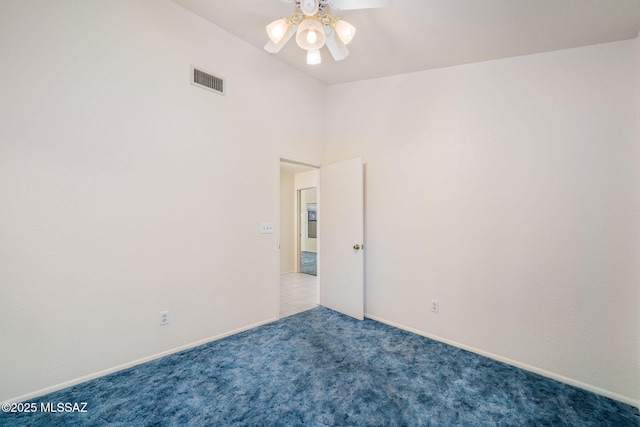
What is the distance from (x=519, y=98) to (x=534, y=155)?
1.73 feet

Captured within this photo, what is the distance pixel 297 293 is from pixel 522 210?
3329 millimetres

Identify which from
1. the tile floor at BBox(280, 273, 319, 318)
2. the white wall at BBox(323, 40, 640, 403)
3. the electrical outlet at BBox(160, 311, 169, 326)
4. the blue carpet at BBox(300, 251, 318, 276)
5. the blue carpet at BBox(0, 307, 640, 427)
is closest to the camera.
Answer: the blue carpet at BBox(0, 307, 640, 427)

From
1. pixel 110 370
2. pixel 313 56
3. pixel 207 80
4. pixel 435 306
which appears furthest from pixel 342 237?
pixel 110 370

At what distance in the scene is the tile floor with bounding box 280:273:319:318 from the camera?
3.56 metres

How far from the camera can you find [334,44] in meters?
2.09

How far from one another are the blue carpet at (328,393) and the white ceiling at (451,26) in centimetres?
266

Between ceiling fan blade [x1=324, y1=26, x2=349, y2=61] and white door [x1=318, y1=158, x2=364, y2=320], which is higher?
ceiling fan blade [x1=324, y1=26, x2=349, y2=61]

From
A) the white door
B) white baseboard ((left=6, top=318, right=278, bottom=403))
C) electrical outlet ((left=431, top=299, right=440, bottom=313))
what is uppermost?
the white door

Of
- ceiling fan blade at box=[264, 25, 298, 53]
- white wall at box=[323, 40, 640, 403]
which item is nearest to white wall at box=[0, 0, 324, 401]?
ceiling fan blade at box=[264, 25, 298, 53]

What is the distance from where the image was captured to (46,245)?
5.85ft

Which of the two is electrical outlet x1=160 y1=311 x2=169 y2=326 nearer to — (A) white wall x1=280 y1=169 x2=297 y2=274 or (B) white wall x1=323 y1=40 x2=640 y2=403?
(B) white wall x1=323 y1=40 x2=640 y2=403

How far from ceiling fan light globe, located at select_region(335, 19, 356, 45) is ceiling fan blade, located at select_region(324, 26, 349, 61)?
6 centimetres

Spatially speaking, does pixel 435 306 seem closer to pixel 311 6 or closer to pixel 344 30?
pixel 344 30

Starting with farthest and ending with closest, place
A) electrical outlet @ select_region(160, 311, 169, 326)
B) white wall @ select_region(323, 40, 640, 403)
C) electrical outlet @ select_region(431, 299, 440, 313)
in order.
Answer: electrical outlet @ select_region(431, 299, 440, 313) < electrical outlet @ select_region(160, 311, 169, 326) < white wall @ select_region(323, 40, 640, 403)
